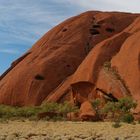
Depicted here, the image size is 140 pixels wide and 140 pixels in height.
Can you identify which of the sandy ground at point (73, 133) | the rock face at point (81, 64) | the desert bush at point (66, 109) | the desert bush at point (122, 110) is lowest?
Result: the sandy ground at point (73, 133)

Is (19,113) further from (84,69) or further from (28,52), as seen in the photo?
(28,52)

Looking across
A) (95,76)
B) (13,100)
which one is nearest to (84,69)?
(95,76)

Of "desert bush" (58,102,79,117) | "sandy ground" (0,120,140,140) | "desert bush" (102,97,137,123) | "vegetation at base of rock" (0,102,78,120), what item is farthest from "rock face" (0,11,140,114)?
"sandy ground" (0,120,140,140)

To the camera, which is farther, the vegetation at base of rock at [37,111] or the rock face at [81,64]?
the rock face at [81,64]

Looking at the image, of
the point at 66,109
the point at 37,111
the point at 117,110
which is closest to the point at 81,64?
the point at 37,111

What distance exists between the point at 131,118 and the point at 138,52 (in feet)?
46.1

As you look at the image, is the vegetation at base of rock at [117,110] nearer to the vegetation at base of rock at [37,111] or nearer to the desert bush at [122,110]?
the desert bush at [122,110]

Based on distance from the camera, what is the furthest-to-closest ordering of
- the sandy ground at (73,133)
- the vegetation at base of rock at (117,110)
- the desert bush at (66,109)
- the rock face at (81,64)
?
the rock face at (81,64) → the desert bush at (66,109) → the vegetation at base of rock at (117,110) → the sandy ground at (73,133)

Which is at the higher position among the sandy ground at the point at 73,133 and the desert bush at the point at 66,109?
the desert bush at the point at 66,109

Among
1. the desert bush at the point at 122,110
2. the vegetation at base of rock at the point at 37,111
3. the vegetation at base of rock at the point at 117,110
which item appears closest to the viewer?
the desert bush at the point at 122,110

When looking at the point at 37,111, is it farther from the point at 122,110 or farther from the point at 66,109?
the point at 122,110

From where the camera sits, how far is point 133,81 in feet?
193

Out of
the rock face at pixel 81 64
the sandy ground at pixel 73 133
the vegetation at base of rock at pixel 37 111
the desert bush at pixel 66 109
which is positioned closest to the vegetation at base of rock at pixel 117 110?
the rock face at pixel 81 64

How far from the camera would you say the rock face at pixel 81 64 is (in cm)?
6178
